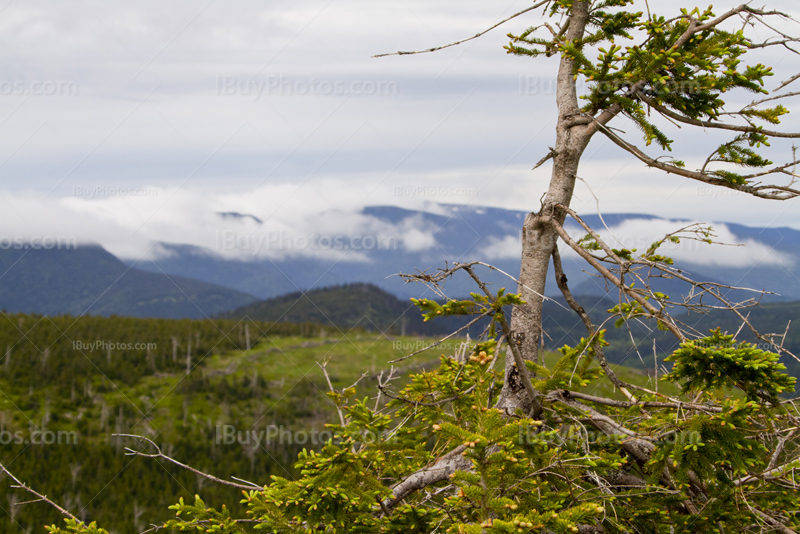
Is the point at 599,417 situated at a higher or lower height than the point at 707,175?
lower

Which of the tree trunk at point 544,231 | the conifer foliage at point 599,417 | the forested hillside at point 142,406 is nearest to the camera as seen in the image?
the conifer foliage at point 599,417

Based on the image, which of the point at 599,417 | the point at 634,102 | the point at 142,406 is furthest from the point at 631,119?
the point at 142,406

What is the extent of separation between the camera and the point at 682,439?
14.5ft

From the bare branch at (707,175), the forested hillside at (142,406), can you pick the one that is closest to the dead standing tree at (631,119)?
the bare branch at (707,175)

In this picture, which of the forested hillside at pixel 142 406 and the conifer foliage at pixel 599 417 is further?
the forested hillside at pixel 142 406

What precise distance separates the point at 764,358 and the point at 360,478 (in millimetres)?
4079

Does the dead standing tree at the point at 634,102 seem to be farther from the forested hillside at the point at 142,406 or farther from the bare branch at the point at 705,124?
the forested hillside at the point at 142,406

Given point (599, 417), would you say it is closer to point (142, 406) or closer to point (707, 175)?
point (707, 175)

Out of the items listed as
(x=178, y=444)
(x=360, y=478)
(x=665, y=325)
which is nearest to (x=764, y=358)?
(x=665, y=325)

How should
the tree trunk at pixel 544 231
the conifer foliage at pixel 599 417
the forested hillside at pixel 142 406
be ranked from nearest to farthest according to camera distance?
the conifer foliage at pixel 599 417, the tree trunk at pixel 544 231, the forested hillside at pixel 142 406

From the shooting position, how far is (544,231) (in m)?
6.12

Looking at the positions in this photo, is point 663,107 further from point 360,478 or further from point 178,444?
point 178,444

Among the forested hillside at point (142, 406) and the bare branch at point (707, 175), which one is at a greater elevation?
the bare branch at point (707, 175)

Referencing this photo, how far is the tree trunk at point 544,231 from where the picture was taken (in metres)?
5.93
